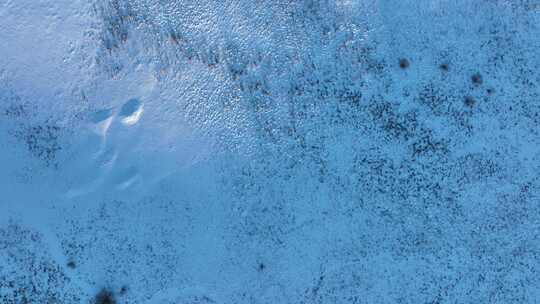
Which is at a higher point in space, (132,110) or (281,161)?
(132,110)

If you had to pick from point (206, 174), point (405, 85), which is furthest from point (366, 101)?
point (206, 174)

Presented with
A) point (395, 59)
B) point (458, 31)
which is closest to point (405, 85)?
point (395, 59)

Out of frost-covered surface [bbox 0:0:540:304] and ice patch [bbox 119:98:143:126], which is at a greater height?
ice patch [bbox 119:98:143:126]

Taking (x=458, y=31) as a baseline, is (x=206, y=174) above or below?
below

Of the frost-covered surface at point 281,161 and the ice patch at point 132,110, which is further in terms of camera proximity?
the ice patch at point 132,110

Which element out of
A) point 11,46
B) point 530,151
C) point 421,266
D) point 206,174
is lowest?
point 421,266

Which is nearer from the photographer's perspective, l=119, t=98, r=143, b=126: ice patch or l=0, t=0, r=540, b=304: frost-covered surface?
l=0, t=0, r=540, b=304: frost-covered surface

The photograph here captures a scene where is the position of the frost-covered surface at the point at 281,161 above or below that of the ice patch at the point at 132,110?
below

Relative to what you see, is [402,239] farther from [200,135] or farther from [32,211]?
[32,211]
